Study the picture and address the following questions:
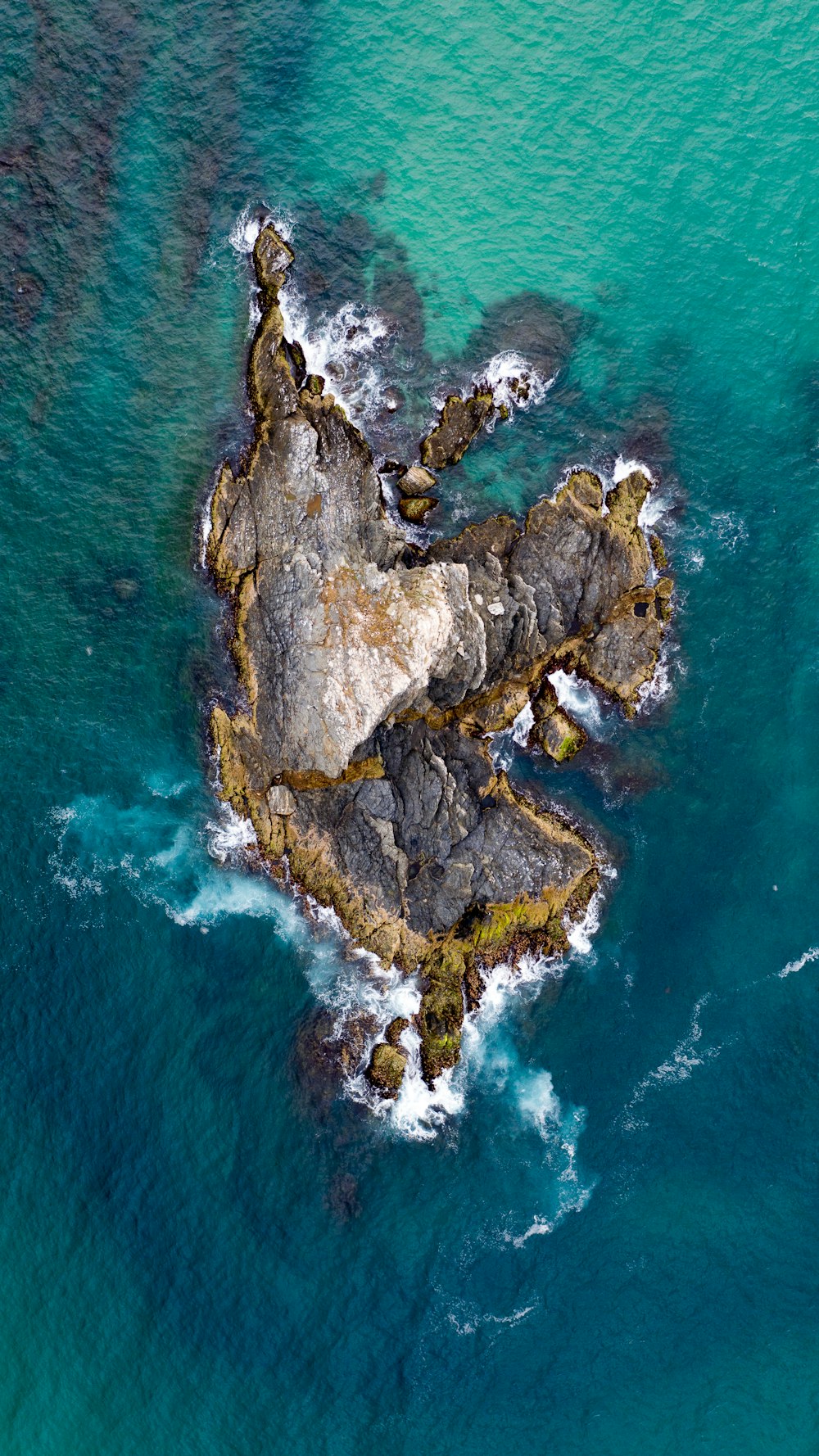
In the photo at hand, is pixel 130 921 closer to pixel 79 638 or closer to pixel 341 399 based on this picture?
pixel 79 638

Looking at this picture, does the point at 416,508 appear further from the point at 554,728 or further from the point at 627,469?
the point at 554,728

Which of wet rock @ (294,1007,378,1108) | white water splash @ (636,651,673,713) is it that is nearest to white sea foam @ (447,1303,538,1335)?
wet rock @ (294,1007,378,1108)

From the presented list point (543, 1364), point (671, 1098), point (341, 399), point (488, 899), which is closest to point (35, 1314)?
point (543, 1364)

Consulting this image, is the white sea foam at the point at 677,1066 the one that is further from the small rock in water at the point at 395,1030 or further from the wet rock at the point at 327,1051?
the wet rock at the point at 327,1051

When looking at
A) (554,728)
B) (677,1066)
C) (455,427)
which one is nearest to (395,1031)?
(677,1066)

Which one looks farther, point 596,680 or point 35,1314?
point 596,680

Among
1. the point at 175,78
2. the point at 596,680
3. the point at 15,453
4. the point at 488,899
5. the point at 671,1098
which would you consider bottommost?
the point at 671,1098

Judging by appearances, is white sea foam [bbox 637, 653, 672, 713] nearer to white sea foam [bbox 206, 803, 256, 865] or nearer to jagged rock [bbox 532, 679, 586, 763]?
jagged rock [bbox 532, 679, 586, 763]
